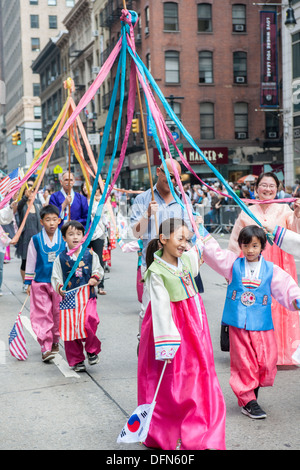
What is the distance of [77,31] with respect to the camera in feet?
196

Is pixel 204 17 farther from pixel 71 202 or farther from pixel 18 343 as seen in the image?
pixel 18 343

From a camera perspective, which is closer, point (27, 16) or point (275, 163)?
point (275, 163)

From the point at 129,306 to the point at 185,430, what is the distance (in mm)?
5739

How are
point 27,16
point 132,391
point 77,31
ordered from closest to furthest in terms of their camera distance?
1. point 132,391
2. point 77,31
3. point 27,16

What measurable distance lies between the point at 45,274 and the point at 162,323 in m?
3.03

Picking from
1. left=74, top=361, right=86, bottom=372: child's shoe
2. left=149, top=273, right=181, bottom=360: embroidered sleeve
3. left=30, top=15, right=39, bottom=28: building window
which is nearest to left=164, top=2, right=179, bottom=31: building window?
left=74, top=361, right=86, bottom=372: child's shoe

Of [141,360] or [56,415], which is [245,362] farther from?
[56,415]

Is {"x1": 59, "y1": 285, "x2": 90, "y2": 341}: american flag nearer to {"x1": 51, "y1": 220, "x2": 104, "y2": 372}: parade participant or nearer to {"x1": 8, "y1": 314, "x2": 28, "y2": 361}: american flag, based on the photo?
{"x1": 51, "y1": 220, "x2": 104, "y2": 372}: parade participant

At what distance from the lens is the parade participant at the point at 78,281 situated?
20.2ft

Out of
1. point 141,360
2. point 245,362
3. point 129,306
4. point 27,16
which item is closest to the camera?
point 141,360

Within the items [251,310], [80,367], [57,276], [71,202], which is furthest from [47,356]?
[71,202]

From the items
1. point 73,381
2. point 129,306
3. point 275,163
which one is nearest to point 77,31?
point 275,163

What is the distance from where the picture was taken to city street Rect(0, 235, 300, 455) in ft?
14.3

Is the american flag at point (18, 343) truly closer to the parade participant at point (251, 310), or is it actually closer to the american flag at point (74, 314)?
the american flag at point (74, 314)
